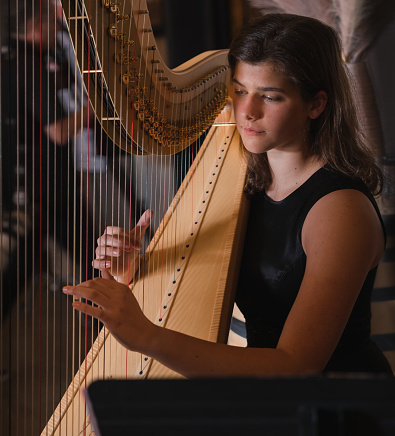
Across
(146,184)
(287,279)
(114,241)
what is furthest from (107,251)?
(287,279)

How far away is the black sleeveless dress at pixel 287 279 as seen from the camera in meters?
1.42

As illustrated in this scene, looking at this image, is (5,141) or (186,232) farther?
(5,141)

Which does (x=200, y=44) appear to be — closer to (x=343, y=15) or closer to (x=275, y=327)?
(x=343, y=15)

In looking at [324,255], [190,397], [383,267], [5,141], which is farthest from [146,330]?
[383,267]

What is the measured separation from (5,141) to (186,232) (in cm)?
85

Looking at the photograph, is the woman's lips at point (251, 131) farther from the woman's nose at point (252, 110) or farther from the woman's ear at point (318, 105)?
the woman's ear at point (318, 105)

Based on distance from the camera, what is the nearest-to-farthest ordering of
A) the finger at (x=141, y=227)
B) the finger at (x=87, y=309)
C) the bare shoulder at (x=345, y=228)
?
the finger at (x=87, y=309)
the bare shoulder at (x=345, y=228)
the finger at (x=141, y=227)

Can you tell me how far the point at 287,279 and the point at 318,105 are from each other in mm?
420

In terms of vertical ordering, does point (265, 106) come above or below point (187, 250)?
above

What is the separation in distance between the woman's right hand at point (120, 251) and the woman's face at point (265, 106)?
379 millimetres

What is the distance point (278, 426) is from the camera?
0.58 metres

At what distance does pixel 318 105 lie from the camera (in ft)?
4.76

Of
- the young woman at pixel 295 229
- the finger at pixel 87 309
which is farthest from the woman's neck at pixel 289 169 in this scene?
the finger at pixel 87 309

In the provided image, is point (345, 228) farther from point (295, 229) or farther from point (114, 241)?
point (114, 241)
